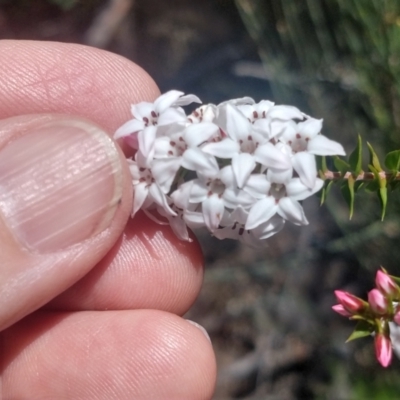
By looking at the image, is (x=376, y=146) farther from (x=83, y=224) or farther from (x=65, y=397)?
(x=65, y=397)

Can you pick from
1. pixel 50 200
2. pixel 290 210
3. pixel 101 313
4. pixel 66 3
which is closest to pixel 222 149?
pixel 290 210

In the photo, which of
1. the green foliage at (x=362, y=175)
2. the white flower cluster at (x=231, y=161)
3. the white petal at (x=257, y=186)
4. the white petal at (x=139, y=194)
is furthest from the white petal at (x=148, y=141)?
the green foliage at (x=362, y=175)

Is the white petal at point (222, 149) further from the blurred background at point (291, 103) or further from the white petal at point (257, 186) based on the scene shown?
the blurred background at point (291, 103)

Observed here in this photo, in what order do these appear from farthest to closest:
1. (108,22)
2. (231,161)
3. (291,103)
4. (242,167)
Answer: (108,22) → (291,103) → (231,161) → (242,167)

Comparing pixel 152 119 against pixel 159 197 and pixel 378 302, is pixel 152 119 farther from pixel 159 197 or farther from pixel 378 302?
pixel 378 302

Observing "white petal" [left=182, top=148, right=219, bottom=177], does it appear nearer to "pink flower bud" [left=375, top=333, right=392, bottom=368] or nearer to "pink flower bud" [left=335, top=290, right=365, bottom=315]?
"pink flower bud" [left=335, top=290, right=365, bottom=315]

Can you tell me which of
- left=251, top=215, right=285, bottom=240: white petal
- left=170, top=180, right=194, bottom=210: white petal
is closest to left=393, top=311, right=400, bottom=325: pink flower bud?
left=251, top=215, right=285, bottom=240: white petal
